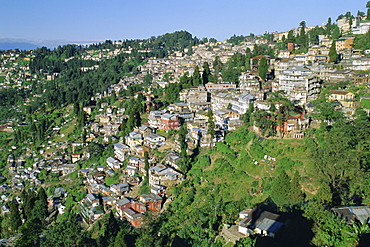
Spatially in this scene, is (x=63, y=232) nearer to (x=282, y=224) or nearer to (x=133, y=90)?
(x=282, y=224)

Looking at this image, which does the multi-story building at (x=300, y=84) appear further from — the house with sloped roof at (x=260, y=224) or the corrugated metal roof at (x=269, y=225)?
the corrugated metal roof at (x=269, y=225)

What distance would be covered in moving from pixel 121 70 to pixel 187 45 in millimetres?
33878

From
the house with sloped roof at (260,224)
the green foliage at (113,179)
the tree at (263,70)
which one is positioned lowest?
the green foliage at (113,179)

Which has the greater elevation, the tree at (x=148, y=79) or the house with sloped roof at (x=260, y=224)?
the tree at (x=148, y=79)

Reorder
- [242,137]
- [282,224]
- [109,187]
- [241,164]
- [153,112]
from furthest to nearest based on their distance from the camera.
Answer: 1. [153,112]
2. [109,187]
3. [242,137]
4. [241,164]
5. [282,224]

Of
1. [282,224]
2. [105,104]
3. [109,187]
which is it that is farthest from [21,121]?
[282,224]

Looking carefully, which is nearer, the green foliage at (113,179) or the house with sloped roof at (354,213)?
the house with sloped roof at (354,213)

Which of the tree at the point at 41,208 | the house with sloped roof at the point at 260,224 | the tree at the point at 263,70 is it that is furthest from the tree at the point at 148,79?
the house with sloped roof at the point at 260,224

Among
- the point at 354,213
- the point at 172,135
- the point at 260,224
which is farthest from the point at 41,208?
the point at 354,213

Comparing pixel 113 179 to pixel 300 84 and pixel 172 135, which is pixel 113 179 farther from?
pixel 300 84

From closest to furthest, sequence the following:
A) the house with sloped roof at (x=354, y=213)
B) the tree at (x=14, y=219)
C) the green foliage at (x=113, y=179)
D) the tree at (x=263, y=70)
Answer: the house with sloped roof at (x=354, y=213)
the tree at (x=14, y=219)
the green foliage at (x=113, y=179)
the tree at (x=263, y=70)

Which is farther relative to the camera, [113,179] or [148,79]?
[148,79]

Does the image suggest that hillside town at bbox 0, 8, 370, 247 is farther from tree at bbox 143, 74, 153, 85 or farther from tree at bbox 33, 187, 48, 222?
tree at bbox 143, 74, 153, 85

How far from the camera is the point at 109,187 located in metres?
36.2
